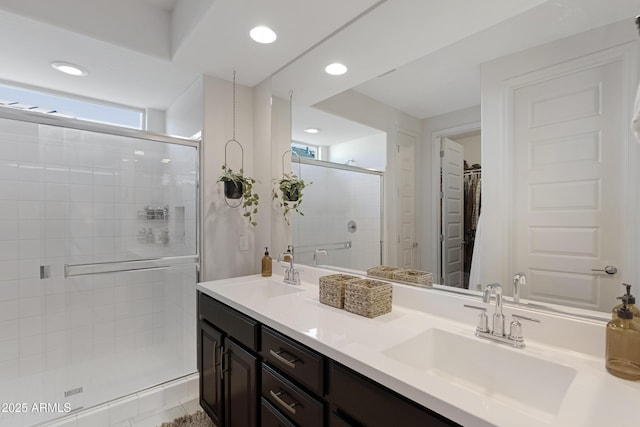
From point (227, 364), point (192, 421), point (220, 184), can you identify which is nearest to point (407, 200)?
point (227, 364)

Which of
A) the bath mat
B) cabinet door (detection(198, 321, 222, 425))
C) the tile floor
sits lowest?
the tile floor

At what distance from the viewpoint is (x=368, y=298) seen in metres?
1.31

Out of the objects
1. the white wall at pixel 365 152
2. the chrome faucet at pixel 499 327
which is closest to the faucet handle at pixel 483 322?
the chrome faucet at pixel 499 327

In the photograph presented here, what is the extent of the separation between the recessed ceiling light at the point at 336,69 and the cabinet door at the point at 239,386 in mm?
1633

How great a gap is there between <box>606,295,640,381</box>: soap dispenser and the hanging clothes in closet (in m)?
0.49

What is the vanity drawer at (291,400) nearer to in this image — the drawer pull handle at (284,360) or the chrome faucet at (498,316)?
the drawer pull handle at (284,360)

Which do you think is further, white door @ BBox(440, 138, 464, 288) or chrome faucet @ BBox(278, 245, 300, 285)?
chrome faucet @ BBox(278, 245, 300, 285)

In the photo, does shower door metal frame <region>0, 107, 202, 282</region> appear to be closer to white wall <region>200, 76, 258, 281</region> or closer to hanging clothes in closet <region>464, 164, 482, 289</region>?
white wall <region>200, 76, 258, 281</region>

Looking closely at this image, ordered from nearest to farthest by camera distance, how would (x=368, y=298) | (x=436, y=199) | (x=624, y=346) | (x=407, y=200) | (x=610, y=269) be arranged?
(x=624, y=346), (x=610, y=269), (x=368, y=298), (x=436, y=199), (x=407, y=200)

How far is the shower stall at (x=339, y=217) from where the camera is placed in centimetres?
171

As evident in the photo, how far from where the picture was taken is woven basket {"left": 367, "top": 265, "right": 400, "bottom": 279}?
5.10 ft

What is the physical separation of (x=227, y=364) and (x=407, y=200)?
4.17 ft

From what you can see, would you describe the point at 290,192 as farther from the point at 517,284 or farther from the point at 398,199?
the point at 517,284

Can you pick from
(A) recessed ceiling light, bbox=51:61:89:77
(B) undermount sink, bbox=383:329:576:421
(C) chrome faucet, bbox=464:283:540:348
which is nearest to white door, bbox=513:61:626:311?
(C) chrome faucet, bbox=464:283:540:348
